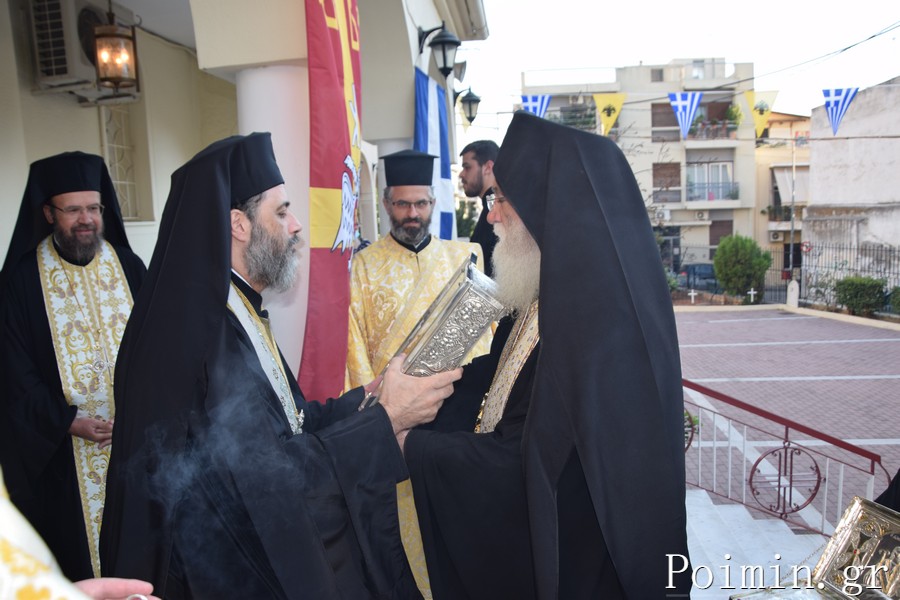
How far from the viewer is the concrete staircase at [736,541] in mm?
4371

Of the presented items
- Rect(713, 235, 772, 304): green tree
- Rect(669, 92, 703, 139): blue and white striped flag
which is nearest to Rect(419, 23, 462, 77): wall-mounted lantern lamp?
Rect(669, 92, 703, 139): blue and white striped flag

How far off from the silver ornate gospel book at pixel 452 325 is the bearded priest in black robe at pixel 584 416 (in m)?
0.25

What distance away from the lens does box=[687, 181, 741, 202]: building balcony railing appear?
36.6 meters

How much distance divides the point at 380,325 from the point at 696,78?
38659 millimetres

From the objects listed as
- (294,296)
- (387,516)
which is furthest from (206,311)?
(294,296)

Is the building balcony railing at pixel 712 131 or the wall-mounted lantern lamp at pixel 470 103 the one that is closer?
the wall-mounted lantern lamp at pixel 470 103

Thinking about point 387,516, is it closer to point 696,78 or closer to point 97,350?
point 97,350

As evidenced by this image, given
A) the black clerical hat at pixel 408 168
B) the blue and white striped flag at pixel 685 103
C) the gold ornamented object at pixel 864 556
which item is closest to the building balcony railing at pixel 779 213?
the blue and white striped flag at pixel 685 103

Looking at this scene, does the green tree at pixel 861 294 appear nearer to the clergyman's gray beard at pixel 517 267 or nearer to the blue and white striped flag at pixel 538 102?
the blue and white striped flag at pixel 538 102

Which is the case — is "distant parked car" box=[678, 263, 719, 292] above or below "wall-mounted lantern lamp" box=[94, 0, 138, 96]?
below

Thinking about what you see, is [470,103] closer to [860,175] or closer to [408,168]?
[408,168]

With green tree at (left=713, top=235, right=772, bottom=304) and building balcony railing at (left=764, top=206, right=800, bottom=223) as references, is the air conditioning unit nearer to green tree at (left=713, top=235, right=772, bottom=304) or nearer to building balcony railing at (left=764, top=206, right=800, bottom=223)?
green tree at (left=713, top=235, right=772, bottom=304)

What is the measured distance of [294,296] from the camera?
3414 millimetres

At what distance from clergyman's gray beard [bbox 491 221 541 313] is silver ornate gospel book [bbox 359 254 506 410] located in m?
0.11
